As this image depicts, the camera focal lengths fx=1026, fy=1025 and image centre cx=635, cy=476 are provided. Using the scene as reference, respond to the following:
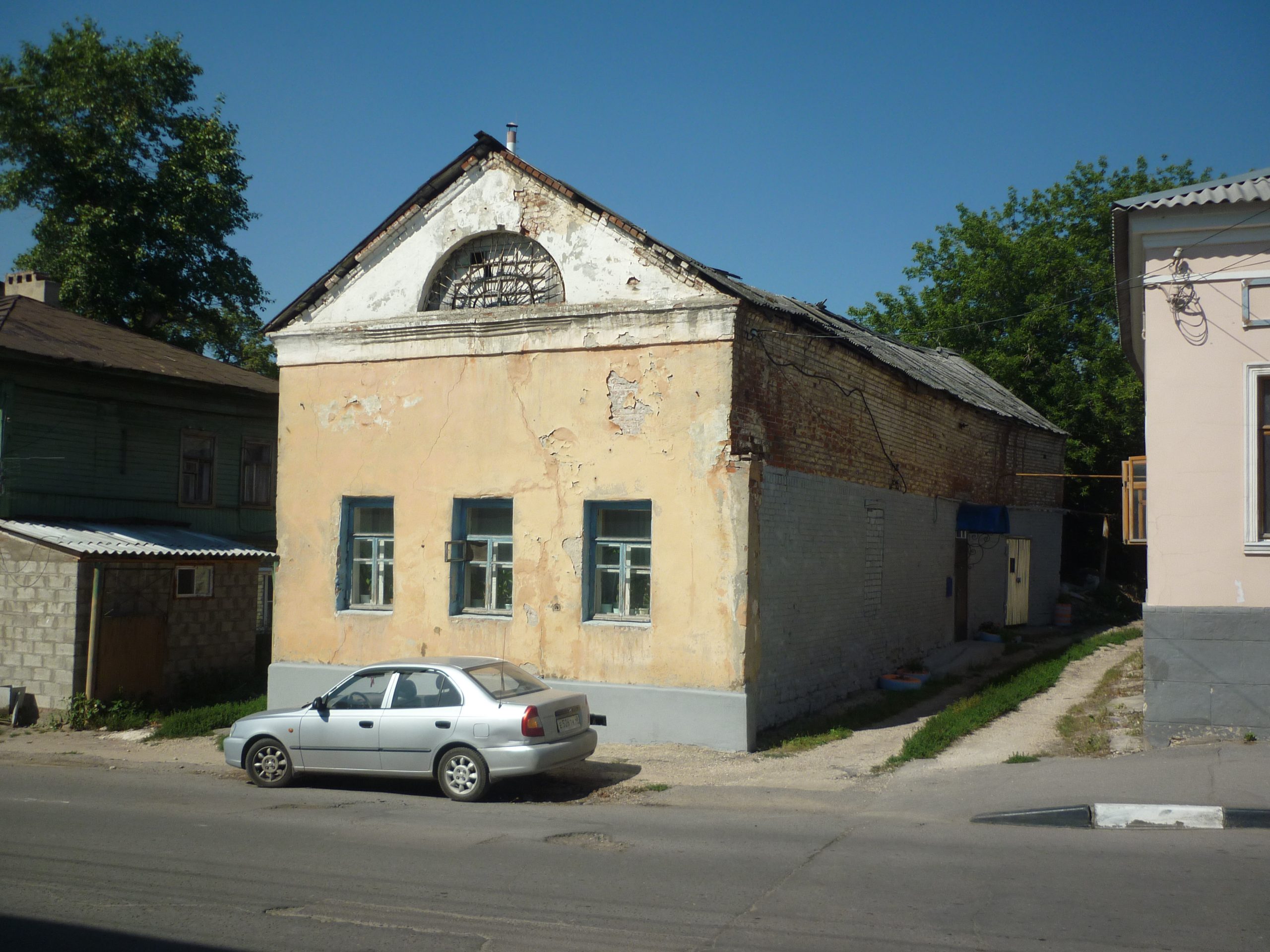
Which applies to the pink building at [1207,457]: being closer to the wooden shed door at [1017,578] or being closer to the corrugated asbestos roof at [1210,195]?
the corrugated asbestos roof at [1210,195]

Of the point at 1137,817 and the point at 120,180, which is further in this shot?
the point at 120,180

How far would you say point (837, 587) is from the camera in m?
13.8

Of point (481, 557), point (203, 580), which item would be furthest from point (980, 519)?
point (203, 580)

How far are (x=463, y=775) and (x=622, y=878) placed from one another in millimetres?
3269

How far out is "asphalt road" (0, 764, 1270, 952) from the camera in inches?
213

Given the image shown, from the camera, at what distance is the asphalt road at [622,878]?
5.40 m

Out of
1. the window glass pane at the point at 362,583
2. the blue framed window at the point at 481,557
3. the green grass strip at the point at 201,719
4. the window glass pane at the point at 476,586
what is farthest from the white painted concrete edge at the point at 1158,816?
the green grass strip at the point at 201,719

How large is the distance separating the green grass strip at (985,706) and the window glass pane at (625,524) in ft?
12.3

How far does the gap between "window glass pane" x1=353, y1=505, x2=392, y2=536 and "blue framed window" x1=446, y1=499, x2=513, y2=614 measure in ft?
3.97

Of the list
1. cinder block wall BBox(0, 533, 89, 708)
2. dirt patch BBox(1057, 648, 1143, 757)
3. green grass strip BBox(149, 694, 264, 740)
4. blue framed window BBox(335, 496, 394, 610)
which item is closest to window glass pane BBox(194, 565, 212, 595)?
cinder block wall BBox(0, 533, 89, 708)

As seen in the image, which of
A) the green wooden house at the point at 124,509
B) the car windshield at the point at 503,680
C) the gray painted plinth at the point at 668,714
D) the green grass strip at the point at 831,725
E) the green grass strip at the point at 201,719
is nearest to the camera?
the car windshield at the point at 503,680

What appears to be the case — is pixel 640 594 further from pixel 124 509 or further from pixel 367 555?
pixel 124 509

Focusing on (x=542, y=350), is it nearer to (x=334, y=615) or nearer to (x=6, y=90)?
(x=334, y=615)

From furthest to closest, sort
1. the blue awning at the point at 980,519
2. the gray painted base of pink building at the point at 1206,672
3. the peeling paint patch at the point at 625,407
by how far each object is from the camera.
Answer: the blue awning at the point at 980,519 → the peeling paint patch at the point at 625,407 → the gray painted base of pink building at the point at 1206,672
